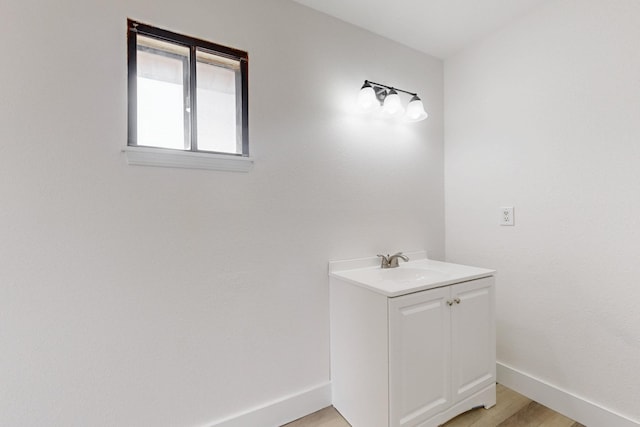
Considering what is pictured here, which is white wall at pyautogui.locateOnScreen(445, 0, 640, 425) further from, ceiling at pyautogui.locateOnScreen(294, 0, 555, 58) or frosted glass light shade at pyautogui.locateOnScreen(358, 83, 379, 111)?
frosted glass light shade at pyautogui.locateOnScreen(358, 83, 379, 111)

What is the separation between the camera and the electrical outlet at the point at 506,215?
185 centimetres

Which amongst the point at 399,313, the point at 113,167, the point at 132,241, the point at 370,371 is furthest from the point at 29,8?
the point at 370,371

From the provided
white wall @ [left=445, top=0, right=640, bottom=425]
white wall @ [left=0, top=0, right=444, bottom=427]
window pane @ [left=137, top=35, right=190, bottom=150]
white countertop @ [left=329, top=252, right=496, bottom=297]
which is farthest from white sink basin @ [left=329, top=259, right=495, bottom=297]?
window pane @ [left=137, top=35, right=190, bottom=150]

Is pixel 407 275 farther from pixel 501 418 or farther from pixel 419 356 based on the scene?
pixel 501 418

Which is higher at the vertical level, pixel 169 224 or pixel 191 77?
pixel 191 77

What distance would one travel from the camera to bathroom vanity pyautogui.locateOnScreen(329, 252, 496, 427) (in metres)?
1.33

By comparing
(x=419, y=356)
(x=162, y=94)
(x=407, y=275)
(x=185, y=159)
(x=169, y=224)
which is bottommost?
(x=419, y=356)

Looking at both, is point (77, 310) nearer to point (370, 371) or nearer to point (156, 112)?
point (156, 112)

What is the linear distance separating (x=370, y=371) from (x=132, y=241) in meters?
1.27

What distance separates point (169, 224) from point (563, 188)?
2.11 m

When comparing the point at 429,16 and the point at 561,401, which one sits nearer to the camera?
the point at 561,401

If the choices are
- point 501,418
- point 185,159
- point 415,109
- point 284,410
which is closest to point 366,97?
point 415,109

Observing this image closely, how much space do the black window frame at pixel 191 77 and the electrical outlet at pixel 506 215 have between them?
5.53ft

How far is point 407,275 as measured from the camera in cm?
185
